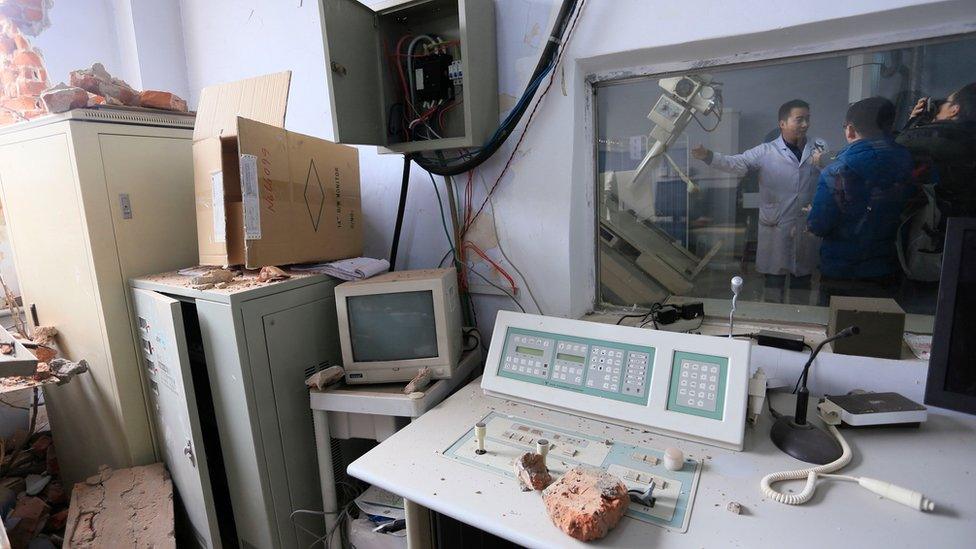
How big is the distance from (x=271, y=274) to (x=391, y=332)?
1.31ft

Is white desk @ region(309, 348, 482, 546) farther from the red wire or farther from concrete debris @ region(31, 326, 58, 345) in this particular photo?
concrete debris @ region(31, 326, 58, 345)

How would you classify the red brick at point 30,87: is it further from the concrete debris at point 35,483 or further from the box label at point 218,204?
the concrete debris at point 35,483

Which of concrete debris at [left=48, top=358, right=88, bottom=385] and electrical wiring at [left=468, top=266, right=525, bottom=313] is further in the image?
electrical wiring at [left=468, top=266, right=525, bottom=313]

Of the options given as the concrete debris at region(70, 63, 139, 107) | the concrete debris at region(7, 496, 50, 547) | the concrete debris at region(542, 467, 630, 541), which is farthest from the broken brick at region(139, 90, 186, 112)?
the concrete debris at region(542, 467, 630, 541)

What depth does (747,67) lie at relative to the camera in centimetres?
140

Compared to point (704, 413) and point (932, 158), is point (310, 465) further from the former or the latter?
point (932, 158)

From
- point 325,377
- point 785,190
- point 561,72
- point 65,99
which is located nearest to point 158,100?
point 65,99

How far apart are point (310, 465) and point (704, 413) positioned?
118cm

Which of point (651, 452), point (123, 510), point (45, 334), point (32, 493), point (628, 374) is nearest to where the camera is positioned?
point (651, 452)

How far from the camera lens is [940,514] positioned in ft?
2.70

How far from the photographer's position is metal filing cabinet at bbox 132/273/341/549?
52.4 inches

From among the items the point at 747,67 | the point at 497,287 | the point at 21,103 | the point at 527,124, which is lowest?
the point at 497,287

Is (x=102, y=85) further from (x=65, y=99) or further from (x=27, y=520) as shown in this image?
(x=27, y=520)

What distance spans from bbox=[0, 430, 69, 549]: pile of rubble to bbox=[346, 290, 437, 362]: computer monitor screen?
1.37 meters
